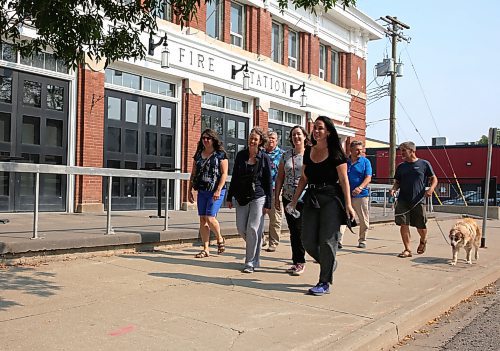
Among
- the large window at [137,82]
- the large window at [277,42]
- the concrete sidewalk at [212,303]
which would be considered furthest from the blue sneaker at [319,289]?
the large window at [277,42]

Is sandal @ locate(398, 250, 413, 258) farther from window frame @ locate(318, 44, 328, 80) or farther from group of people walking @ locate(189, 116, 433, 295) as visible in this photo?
window frame @ locate(318, 44, 328, 80)

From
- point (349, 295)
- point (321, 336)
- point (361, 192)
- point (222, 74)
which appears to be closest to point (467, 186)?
point (222, 74)

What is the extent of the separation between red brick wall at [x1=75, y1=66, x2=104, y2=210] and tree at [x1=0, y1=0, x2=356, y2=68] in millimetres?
6307

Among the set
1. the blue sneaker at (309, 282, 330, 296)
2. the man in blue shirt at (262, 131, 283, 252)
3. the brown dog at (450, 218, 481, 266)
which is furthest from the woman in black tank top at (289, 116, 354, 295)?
the brown dog at (450, 218, 481, 266)

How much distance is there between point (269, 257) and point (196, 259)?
1.20 metres

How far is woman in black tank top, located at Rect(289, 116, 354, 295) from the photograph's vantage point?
592 centimetres

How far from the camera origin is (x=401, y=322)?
17.4 ft

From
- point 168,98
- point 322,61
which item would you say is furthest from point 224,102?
point 322,61

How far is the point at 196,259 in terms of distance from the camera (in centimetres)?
771

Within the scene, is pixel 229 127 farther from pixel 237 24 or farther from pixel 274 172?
pixel 274 172

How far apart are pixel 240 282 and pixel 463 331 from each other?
2.48m

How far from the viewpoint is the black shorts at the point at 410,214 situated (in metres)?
9.06

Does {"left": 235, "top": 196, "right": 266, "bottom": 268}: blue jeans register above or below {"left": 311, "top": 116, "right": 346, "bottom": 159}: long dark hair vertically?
below

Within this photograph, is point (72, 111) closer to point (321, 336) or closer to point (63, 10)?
point (63, 10)
